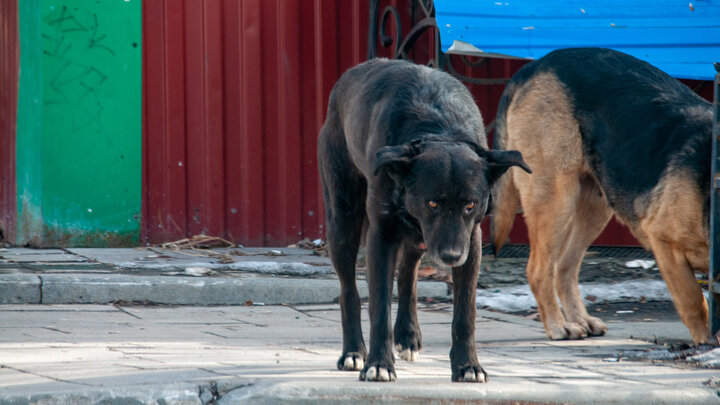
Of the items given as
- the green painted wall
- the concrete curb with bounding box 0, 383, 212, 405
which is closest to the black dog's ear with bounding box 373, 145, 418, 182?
→ the concrete curb with bounding box 0, 383, 212, 405

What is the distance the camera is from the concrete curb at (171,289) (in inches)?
246

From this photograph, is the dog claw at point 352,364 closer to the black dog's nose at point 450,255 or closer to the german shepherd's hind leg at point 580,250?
the black dog's nose at point 450,255

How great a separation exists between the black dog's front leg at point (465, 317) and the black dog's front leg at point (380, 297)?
26 cm

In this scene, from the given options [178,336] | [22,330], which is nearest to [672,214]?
[178,336]

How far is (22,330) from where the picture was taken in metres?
5.12

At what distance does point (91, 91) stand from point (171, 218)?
1311 millimetres

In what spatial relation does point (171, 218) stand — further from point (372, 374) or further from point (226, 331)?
point (372, 374)

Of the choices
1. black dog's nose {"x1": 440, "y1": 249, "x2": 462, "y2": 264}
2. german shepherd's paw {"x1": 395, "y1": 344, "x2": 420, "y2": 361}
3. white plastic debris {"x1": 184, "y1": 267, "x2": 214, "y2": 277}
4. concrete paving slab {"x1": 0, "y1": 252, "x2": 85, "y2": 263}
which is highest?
black dog's nose {"x1": 440, "y1": 249, "x2": 462, "y2": 264}

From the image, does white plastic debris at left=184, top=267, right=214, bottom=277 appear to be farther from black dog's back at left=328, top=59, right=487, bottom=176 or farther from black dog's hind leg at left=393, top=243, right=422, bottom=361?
black dog's back at left=328, top=59, right=487, bottom=176

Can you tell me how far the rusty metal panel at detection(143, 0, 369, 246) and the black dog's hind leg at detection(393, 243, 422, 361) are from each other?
4146 mm

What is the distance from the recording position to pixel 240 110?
8648mm

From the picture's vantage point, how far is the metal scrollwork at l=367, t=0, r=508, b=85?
25.6 ft

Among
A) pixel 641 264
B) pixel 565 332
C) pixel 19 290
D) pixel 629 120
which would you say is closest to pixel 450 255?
pixel 565 332

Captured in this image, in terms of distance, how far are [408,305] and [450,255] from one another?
1110 millimetres
